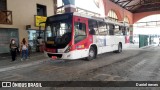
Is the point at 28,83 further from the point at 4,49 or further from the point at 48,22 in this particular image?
the point at 4,49

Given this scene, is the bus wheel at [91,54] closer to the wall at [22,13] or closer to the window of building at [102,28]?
the window of building at [102,28]

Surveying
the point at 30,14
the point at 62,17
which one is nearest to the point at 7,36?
the point at 30,14

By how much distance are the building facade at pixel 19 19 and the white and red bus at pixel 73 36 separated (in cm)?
512

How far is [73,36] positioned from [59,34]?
0.84 meters

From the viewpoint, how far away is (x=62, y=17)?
988 centimetres

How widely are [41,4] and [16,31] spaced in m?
4.05

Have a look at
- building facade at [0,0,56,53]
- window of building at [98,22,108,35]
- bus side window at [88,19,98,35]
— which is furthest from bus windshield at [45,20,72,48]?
building facade at [0,0,56,53]

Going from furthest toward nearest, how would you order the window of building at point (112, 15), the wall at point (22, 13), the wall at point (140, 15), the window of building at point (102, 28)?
1. the wall at point (140, 15)
2. the window of building at point (112, 15)
3. the wall at point (22, 13)
4. the window of building at point (102, 28)

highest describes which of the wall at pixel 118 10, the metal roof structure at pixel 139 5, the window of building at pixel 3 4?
the metal roof structure at pixel 139 5

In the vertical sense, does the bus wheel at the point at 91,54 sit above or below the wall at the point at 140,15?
below

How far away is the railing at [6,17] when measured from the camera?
44.4 ft

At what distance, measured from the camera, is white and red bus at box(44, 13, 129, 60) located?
9.42 metres

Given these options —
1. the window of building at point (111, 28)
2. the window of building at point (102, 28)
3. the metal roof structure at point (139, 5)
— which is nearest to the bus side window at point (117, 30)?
the window of building at point (111, 28)

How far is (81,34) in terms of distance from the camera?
10.1 metres
